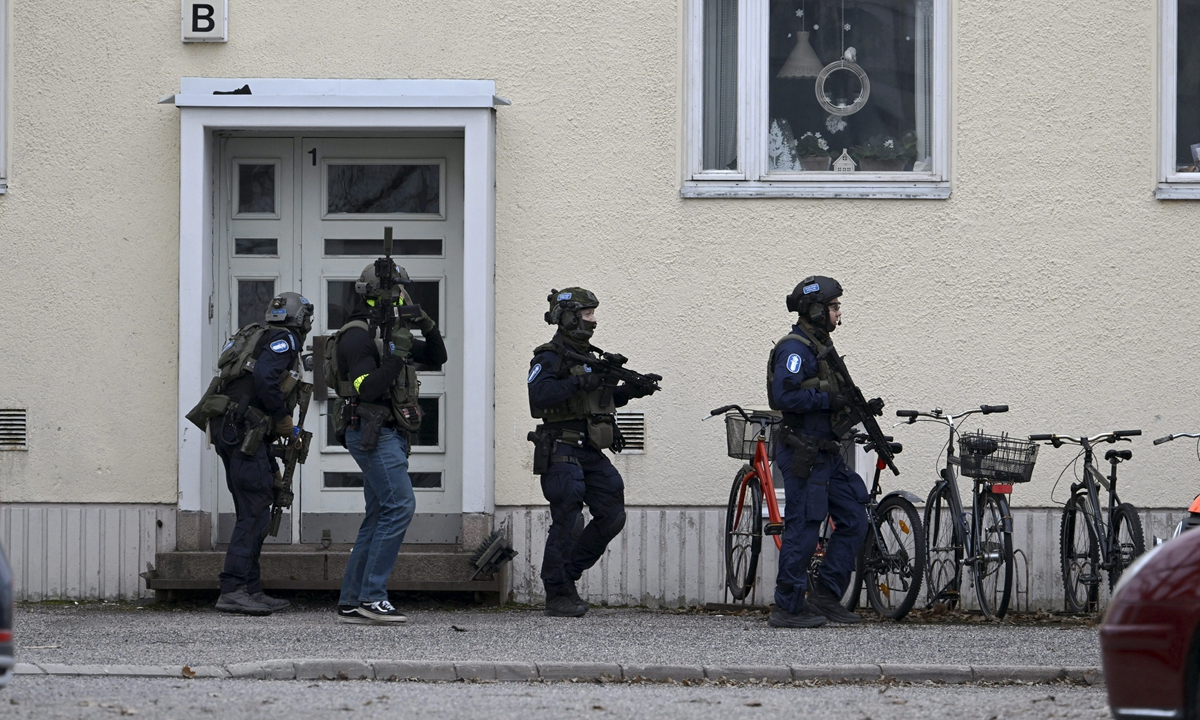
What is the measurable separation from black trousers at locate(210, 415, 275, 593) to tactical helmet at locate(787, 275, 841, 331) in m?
3.56

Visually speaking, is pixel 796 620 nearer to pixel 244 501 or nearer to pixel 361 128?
pixel 244 501

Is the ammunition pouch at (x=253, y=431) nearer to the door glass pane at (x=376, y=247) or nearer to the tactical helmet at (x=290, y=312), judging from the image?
the tactical helmet at (x=290, y=312)

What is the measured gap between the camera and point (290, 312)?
9.55 m

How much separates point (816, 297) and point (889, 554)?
5.64 ft

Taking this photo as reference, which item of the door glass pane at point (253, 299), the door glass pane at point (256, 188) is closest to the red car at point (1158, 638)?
the door glass pane at point (253, 299)

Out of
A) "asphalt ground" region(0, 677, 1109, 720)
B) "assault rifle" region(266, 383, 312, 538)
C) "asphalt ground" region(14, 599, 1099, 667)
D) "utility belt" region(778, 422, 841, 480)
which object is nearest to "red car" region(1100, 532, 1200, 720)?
"asphalt ground" region(0, 677, 1109, 720)

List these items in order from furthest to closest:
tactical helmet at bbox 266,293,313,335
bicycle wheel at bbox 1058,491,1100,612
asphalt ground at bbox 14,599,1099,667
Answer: tactical helmet at bbox 266,293,313,335 < bicycle wheel at bbox 1058,491,1100,612 < asphalt ground at bbox 14,599,1099,667

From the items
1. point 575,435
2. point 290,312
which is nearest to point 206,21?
point 290,312

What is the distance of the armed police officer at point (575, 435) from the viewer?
9320mm

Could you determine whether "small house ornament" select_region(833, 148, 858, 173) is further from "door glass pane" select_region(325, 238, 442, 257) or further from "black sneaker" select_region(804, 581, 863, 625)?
"black sneaker" select_region(804, 581, 863, 625)

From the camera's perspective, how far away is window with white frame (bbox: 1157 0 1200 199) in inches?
405

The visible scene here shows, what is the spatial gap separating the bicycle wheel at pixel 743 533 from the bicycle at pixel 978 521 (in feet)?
3.62

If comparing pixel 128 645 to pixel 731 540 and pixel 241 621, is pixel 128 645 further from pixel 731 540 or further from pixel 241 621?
pixel 731 540

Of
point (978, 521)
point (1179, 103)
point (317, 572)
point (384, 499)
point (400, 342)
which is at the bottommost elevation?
point (317, 572)
